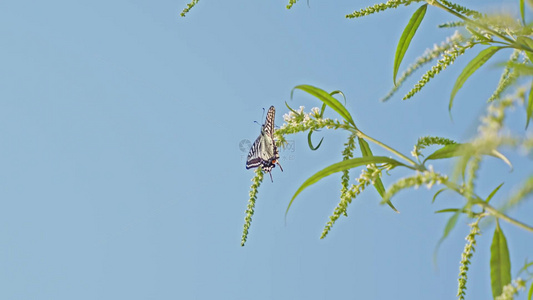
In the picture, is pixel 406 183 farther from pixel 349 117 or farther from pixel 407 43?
pixel 407 43

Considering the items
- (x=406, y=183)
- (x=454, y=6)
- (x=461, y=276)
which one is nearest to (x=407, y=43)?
(x=454, y=6)

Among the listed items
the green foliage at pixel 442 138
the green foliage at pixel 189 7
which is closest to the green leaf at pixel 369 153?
the green foliage at pixel 442 138

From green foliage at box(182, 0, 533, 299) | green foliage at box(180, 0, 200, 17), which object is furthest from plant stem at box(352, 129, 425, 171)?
green foliage at box(180, 0, 200, 17)

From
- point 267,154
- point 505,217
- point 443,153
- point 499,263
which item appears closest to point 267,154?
point 267,154

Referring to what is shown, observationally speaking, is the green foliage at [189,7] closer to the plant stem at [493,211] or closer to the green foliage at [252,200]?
the green foliage at [252,200]

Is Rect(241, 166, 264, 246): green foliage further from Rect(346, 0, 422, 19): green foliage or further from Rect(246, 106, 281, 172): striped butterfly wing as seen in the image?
Rect(346, 0, 422, 19): green foliage
